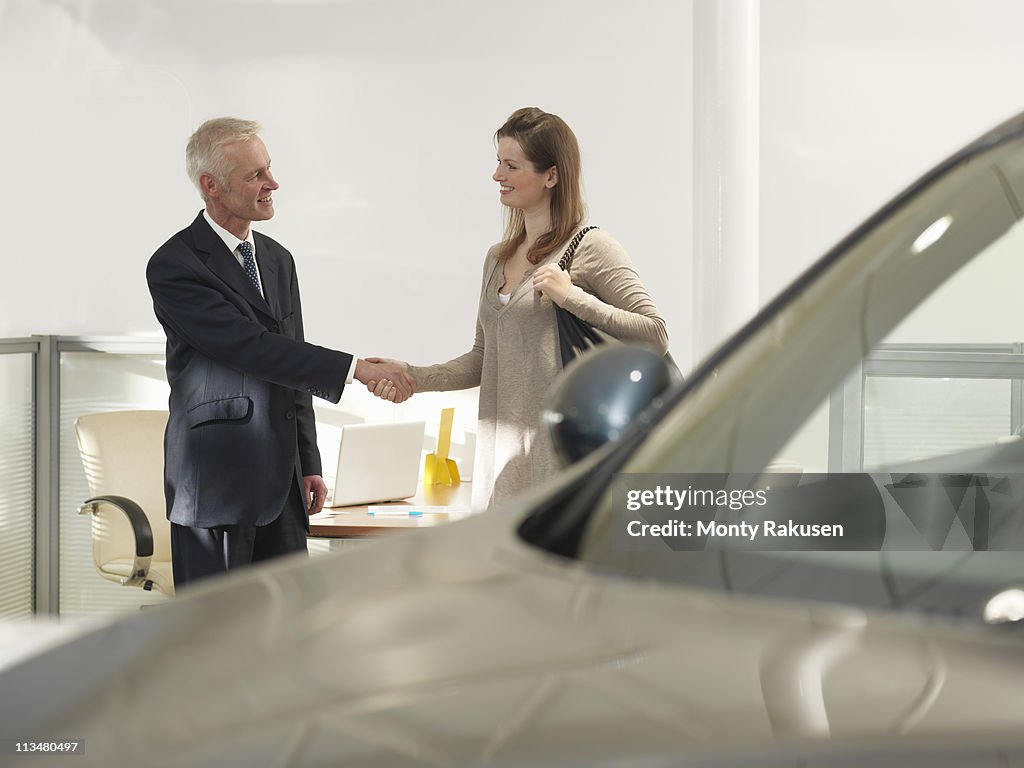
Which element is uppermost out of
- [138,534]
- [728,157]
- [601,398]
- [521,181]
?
[728,157]

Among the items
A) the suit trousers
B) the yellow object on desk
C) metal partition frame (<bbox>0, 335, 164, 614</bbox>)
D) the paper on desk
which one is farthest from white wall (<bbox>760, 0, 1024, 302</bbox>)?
metal partition frame (<bbox>0, 335, 164, 614</bbox>)

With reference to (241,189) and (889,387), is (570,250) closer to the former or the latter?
(241,189)

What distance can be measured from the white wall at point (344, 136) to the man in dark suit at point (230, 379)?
2.49 meters

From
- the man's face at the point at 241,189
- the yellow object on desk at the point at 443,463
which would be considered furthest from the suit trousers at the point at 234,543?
the yellow object on desk at the point at 443,463

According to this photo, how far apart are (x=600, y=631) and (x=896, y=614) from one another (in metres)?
0.24

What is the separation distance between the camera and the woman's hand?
283 centimetres

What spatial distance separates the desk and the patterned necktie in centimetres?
79

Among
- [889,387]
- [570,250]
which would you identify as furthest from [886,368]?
[570,250]

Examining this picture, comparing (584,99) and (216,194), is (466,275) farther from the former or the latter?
(216,194)

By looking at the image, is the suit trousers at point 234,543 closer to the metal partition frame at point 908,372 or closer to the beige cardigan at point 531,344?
the beige cardigan at point 531,344

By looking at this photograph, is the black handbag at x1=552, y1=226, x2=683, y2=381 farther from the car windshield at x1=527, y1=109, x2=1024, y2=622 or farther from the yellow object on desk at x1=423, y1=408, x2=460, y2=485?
the yellow object on desk at x1=423, y1=408, x2=460, y2=485

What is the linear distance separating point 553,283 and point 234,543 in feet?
3.78

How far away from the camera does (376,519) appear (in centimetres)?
364

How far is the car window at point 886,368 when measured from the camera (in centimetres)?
106
